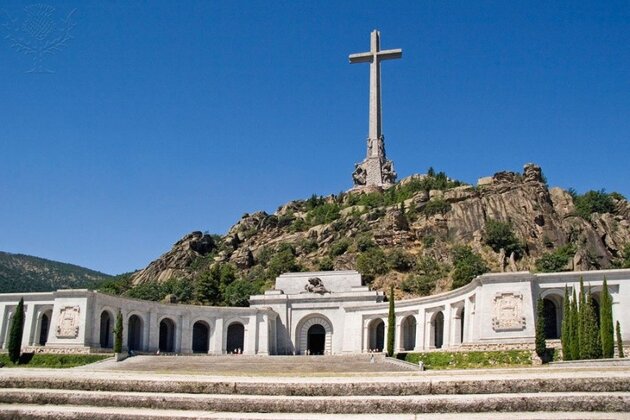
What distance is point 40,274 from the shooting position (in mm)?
128625

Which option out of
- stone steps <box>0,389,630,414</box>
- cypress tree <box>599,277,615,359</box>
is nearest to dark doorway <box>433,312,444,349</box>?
cypress tree <box>599,277,615,359</box>

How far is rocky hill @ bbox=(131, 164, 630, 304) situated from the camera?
71.1 m

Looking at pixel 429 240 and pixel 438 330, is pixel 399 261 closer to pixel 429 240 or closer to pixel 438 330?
pixel 429 240

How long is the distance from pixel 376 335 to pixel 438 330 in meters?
7.42

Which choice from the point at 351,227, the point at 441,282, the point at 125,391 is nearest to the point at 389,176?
the point at 351,227

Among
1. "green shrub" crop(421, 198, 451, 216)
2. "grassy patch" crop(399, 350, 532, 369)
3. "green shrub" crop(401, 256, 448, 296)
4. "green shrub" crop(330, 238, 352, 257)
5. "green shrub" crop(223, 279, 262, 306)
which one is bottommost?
"grassy patch" crop(399, 350, 532, 369)

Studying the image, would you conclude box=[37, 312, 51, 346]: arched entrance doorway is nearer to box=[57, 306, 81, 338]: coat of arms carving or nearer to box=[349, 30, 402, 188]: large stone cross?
box=[57, 306, 81, 338]: coat of arms carving

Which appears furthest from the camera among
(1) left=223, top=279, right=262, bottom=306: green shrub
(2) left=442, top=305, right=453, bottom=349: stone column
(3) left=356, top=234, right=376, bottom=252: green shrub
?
(3) left=356, top=234, right=376, bottom=252: green shrub

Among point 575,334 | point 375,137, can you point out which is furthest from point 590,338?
point 375,137

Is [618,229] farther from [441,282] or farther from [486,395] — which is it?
[486,395]

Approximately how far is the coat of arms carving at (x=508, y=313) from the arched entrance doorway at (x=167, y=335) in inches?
1111

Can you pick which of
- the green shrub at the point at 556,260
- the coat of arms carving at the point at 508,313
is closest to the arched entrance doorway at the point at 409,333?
the coat of arms carving at the point at 508,313

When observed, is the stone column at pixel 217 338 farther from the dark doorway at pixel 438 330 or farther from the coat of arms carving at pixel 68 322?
the dark doorway at pixel 438 330

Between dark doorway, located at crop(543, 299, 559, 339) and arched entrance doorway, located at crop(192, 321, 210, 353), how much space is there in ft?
95.6
